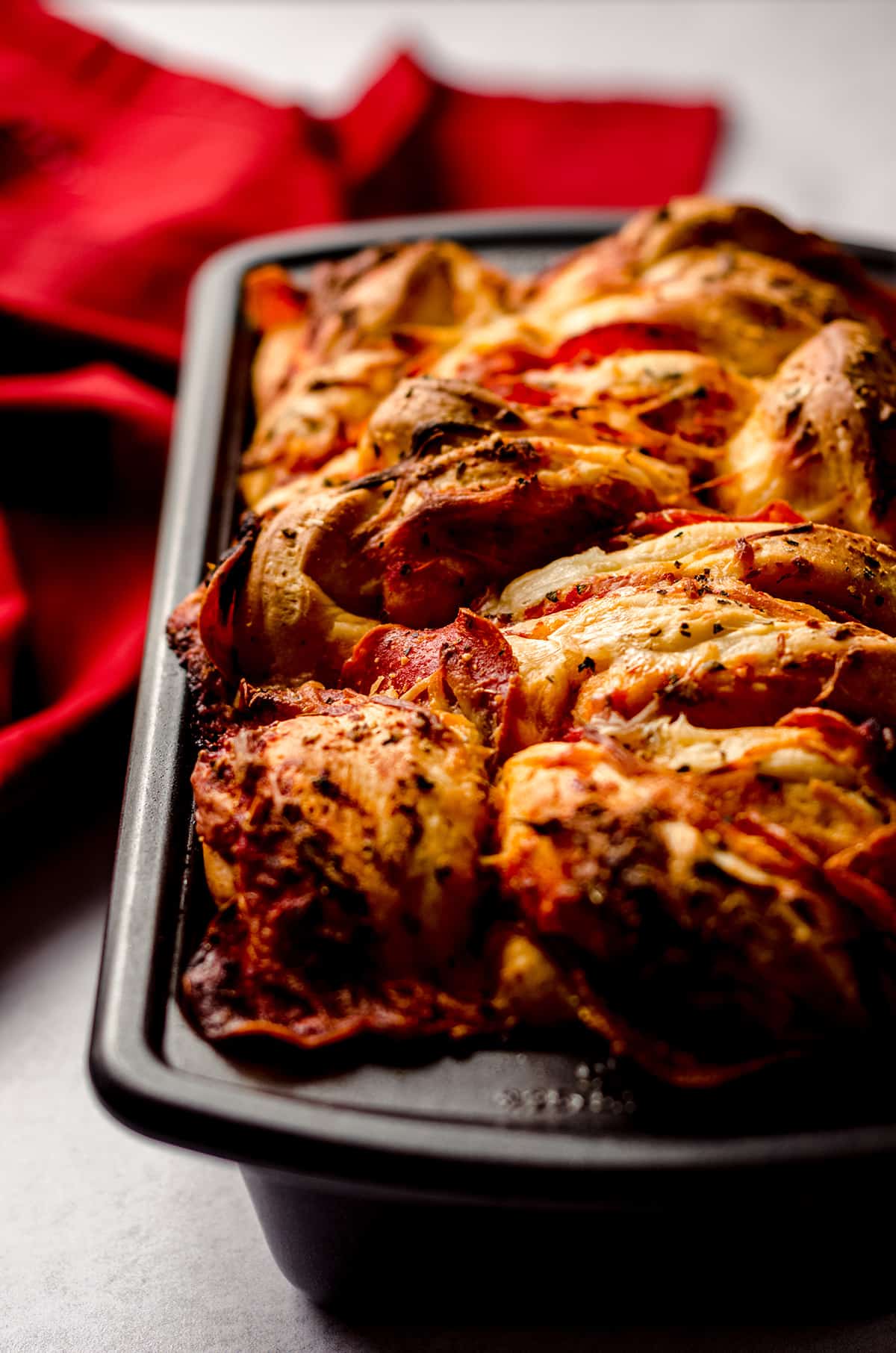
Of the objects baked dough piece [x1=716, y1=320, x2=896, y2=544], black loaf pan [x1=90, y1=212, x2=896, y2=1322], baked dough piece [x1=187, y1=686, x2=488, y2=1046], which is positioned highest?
baked dough piece [x1=716, y1=320, x2=896, y2=544]

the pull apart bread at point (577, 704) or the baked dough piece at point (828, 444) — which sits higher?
the baked dough piece at point (828, 444)

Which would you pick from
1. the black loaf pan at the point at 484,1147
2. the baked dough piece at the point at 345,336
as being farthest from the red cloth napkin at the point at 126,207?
the black loaf pan at the point at 484,1147

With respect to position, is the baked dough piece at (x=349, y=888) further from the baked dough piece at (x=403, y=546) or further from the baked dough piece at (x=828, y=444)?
the baked dough piece at (x=828, y=444)

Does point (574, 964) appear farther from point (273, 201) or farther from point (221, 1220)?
point (273, 201)

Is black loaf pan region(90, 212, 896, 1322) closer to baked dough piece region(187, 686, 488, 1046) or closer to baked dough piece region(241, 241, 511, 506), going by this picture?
baked dough piece region(187, 686, 488, 1046)

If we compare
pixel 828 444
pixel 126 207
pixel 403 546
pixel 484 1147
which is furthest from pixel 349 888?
pixel 126 207

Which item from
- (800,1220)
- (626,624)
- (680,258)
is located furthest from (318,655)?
(680,258)

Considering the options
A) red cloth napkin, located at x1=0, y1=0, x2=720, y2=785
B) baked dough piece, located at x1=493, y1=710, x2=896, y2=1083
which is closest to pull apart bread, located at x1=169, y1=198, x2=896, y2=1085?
baked dough piece, located at x1=493, y1=710, x2=896, y2=1083

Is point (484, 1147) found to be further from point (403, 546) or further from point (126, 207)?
point (126, 207)

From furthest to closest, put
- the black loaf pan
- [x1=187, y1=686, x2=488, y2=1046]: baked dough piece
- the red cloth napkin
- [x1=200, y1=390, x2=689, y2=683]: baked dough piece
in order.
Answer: the red cloth napkin → [x1=200, y1=390, x2=689, y2=683]: baked dough piece → [x1=187, y1=686, x2=488, y2=1046]: baked dough piece → the black loaf pan
